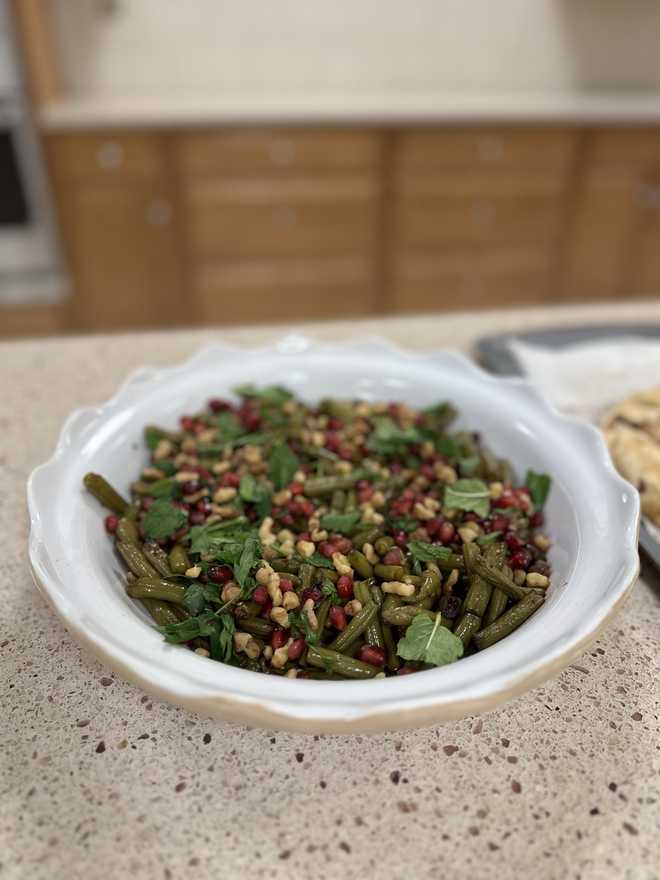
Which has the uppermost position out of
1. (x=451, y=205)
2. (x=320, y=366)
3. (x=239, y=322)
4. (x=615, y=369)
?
(x=320, y=366)

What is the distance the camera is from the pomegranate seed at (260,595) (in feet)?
2.74

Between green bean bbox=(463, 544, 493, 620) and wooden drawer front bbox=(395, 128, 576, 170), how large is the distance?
10.9 ft

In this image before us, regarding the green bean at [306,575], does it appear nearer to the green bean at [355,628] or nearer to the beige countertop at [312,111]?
the green bean at [355,628]

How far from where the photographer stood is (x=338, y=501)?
3.45 feet

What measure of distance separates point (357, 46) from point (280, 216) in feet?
4.40

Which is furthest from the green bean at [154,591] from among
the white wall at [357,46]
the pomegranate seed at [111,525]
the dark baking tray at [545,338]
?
the white wall at [357,46]

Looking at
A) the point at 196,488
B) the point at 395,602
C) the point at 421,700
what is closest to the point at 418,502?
the point at 395,602

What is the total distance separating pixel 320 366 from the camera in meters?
1.30

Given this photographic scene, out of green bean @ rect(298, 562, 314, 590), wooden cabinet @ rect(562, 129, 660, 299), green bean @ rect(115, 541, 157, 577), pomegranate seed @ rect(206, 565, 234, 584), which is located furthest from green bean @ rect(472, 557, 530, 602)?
wooden cabinet @ rect(562, 129, 660, 299)

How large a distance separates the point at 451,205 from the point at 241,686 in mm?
3781

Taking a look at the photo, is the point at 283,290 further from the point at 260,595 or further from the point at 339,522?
the point at 260,595

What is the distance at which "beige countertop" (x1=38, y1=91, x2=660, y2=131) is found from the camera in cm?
345

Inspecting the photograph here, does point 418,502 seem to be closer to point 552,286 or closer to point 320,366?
point 320,366

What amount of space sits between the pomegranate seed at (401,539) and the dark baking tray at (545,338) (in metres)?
0.62
